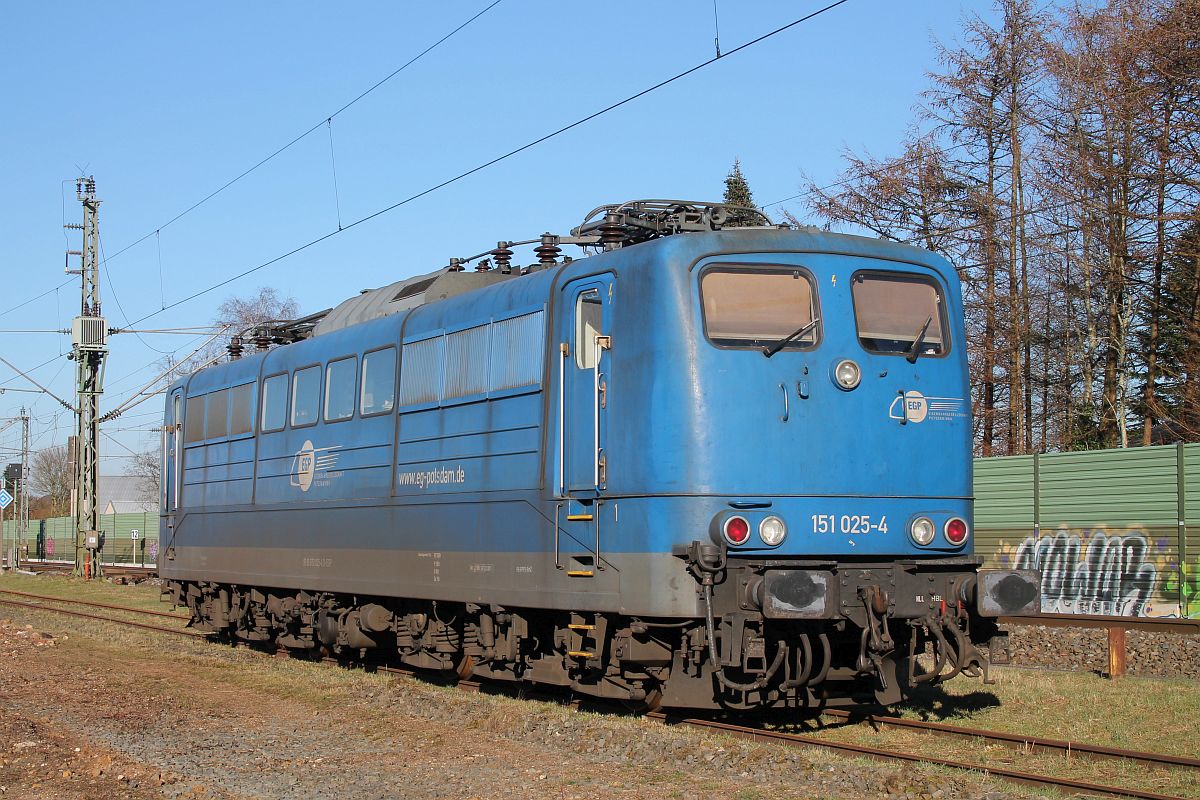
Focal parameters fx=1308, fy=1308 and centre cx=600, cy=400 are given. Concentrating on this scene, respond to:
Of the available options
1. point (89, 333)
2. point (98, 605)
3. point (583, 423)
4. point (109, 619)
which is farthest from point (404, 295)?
point (89, 333)

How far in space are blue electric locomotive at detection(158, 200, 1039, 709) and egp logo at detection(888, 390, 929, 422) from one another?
2cm

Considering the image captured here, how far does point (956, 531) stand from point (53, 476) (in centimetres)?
9862

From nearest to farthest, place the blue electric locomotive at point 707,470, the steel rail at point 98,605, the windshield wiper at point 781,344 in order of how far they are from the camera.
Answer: the blue electric locomotive at point 707,470 → the windshield wiper at point 781,344 → the steel rail at point 98,605

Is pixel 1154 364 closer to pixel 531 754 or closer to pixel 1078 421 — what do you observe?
pixel 1078 421

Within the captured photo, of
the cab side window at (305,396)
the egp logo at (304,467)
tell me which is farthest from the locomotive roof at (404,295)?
the egp logo at (304,467)

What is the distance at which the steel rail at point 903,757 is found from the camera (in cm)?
781

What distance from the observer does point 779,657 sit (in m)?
9.22

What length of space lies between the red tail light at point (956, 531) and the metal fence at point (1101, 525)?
10.8 metres

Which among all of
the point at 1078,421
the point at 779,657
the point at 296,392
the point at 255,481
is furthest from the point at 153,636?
the point at 1078,421

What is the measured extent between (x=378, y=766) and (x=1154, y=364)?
21.0 meters

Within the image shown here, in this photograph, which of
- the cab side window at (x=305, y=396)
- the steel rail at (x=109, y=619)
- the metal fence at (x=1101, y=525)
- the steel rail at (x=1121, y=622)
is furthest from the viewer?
the steel rail at (x=109, y=619)

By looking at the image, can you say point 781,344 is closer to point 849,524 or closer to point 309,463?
point 849,524

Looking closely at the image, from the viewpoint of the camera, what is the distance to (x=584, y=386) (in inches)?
402

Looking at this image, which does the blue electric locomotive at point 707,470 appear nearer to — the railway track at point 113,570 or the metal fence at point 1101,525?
the metal fence at point 1101,525
